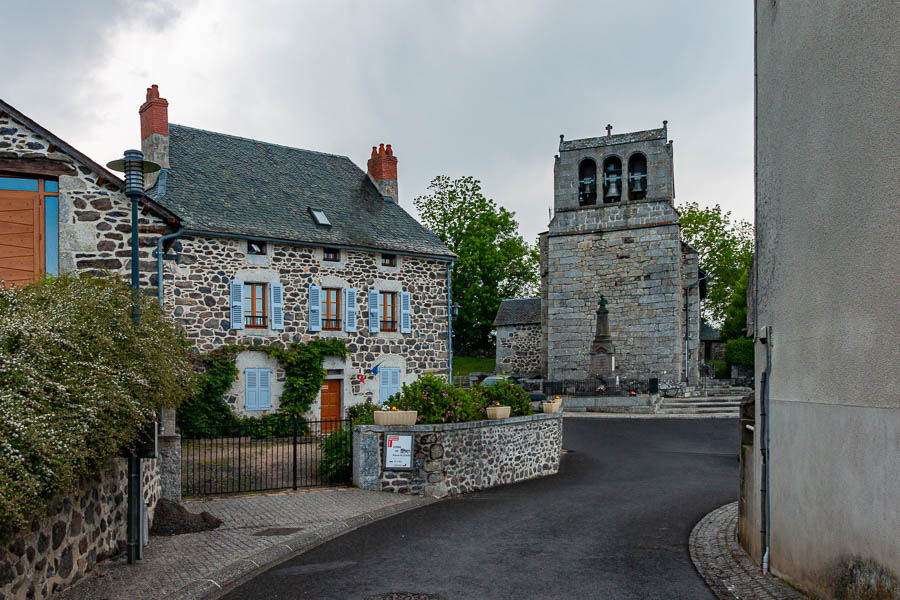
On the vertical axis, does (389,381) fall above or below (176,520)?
above

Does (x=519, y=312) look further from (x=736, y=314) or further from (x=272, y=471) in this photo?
(x=272, y=471)

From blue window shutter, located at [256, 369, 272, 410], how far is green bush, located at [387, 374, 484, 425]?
823 cm

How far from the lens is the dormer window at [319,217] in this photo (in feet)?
74.3

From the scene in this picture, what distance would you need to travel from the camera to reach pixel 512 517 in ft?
34.5

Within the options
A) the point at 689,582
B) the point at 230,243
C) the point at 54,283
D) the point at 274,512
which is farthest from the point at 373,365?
the point at 689,582

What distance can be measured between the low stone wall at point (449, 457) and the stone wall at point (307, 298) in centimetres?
715

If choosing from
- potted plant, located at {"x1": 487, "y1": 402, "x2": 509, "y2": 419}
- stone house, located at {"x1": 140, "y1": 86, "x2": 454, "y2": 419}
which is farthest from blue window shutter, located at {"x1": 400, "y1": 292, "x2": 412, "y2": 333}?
potted plant, located at {"x1": 487, "y1": 402, "x2": 509, "y2": 419}

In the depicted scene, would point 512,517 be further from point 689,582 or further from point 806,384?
point 806,384

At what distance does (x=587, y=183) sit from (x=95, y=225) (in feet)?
87.4

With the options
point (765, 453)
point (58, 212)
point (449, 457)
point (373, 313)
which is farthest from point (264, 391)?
point (765, 453)

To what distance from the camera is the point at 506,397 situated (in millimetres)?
14852

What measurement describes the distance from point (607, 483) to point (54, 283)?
9747 millimetres

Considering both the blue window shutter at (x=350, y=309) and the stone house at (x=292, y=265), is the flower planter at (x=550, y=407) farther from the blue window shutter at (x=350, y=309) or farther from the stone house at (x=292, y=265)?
the blue window shutter at (x=350, y=309)

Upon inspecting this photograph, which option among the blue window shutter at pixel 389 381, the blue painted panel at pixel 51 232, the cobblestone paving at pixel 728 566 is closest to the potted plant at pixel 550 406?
the cobblestone paving at pixel 728 566
